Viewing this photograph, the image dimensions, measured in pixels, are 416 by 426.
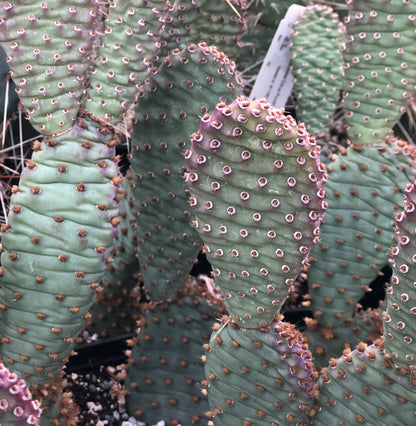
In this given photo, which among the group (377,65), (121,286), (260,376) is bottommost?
(121,286)

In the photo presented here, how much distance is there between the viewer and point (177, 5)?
1.52 meters

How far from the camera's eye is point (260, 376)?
1296 millimetres

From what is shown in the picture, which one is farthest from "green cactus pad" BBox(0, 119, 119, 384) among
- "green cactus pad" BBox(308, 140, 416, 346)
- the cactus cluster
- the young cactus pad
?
"green cactus pad" BBox(308, 140, 416, 346)

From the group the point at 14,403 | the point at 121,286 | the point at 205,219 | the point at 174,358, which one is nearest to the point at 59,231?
the point at 205,219

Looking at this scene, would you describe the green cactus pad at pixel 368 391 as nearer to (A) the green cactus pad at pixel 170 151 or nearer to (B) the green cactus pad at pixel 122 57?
(A) the green cactus pad at pixel 170 151

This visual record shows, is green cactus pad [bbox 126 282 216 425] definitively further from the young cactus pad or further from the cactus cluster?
the young cactus pad

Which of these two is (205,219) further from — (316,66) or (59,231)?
(316,66)

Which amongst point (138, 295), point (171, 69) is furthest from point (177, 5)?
point (138, 295)

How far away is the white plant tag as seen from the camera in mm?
2047

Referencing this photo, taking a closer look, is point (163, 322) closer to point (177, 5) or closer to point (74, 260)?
point (74, 260)

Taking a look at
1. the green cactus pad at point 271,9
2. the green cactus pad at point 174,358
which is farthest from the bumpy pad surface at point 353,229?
the green cactus pad at point 271,9

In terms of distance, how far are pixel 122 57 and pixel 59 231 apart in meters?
0.32

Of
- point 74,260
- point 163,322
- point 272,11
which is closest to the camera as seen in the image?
point 74,260

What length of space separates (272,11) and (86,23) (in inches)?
59.2
